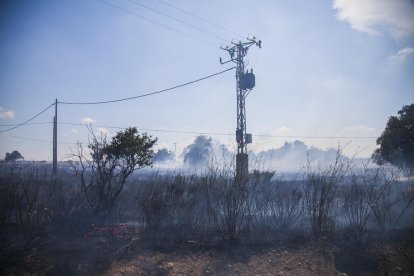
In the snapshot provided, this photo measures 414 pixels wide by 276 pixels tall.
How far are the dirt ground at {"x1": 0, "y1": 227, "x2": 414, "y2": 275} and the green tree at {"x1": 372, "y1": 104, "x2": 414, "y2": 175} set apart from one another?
12.1 m

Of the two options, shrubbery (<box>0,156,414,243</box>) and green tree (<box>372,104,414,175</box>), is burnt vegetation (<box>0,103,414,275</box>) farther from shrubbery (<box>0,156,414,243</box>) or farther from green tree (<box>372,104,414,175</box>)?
green tree (<box>372,104,414,175</box>)

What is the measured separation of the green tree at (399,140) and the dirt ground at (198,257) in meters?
12.1

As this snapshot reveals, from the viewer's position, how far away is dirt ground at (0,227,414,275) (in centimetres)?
540

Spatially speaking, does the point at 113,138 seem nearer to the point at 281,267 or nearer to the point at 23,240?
the point at 23,240

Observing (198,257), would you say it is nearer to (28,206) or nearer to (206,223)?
(206,223)

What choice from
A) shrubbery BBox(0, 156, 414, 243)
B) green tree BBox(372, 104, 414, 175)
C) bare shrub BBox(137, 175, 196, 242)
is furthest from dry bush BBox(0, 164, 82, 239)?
green tree BBox(372, 104, 414, 175)

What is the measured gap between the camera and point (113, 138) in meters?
9.92

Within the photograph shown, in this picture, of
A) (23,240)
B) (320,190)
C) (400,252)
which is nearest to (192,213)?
(320,190)

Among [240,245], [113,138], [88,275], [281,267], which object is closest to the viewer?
[88,275]

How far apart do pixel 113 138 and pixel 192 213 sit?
4079mm

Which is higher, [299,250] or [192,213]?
[192,213]

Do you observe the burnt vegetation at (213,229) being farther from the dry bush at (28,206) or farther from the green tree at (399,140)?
the green tree at (399,140)

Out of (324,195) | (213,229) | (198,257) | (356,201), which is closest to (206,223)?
(213,229)

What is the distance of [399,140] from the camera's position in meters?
17.1
